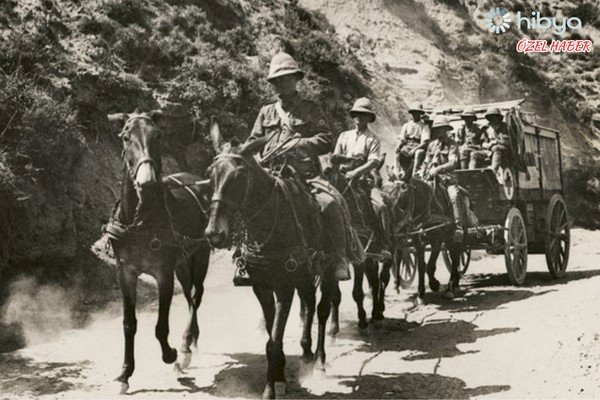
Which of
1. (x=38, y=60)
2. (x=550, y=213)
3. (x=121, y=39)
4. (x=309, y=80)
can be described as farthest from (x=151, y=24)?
(x=550, y=213)

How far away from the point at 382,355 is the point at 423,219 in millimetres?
3719

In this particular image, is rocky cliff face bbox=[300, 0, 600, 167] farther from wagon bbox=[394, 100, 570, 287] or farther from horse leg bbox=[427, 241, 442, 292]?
horse leg bbox=[427, 241, 442, 292]

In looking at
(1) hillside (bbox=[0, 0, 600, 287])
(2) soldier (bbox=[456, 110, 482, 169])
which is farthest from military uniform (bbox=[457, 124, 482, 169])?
(1) hillside (bbox=[0, 0, 600, 287])

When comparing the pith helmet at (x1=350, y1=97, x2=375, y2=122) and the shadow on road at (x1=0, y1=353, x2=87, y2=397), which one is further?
the pith helmet at (x1=350, y1=97, x2=375, y2=122)

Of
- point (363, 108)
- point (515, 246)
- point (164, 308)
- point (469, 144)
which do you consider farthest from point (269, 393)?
point (469, 144)

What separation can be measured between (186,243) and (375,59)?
20.9 m

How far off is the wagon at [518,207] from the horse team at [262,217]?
418cm

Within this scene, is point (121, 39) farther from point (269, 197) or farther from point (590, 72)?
point (590, 72)

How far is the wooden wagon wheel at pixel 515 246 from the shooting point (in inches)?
474

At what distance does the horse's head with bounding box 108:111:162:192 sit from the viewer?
20.4 feet

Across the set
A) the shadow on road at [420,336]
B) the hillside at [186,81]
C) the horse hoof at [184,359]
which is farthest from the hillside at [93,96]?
the shadow on road at [420,336]

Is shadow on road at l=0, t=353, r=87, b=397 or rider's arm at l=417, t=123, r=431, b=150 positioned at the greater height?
rider's arm at l=417, t=123, r=431, b=150

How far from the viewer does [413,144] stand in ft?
38.5

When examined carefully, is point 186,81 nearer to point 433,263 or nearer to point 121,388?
point 433,263
